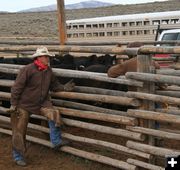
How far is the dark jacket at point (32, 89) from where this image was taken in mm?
6059

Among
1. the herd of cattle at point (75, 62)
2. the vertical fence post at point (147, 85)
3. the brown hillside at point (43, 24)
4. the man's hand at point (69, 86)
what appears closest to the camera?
the vertical fence post at point (147, 85)

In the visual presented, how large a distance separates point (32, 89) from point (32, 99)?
0.13 meters

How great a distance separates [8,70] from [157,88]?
2.53m

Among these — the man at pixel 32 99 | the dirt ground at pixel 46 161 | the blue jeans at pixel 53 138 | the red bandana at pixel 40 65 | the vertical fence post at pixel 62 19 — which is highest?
the vertical fence post at pixel 62 19

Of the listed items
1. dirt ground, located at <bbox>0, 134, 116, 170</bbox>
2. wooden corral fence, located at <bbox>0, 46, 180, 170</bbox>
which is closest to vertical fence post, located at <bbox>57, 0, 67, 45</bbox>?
dirt ground, located at <bbox>0, 134, 116, 170</bbox>

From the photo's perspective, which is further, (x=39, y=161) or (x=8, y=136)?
(x=8, y=136)

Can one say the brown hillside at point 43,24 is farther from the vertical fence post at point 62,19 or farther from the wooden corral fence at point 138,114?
the wooden corral fence at point 138,114

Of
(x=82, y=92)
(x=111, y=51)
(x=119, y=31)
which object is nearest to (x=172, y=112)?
(x=111, y=51)

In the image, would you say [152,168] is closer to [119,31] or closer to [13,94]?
[13,94]

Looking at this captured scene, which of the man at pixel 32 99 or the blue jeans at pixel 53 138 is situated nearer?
the man at pixel 32 99

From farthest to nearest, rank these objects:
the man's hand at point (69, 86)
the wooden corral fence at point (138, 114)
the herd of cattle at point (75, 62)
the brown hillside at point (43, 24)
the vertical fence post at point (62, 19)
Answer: the brown hillside at point (43, 24) < the vertical fence post at point (62, 19) < the herd of cattle at point (75, 62) < the man's hand at point (69, 86) < the wooden corral fence at point (138, 114)

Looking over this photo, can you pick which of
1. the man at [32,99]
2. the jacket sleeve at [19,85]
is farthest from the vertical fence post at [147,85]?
the jacket sleeve at [19,85]

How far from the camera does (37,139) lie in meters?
6.89

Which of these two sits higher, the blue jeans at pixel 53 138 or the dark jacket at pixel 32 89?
the dark jacket at pixel 32 89
